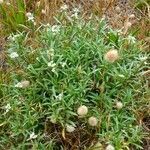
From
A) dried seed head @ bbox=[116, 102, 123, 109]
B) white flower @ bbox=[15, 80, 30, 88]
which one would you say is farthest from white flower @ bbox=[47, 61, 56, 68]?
dried seed head @ bbox=[116, 102, 123, 109]

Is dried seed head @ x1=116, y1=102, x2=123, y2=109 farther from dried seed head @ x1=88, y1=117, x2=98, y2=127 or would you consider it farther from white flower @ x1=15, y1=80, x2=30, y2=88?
white flower @ x1=15, y1=80, x2=30, y2=88

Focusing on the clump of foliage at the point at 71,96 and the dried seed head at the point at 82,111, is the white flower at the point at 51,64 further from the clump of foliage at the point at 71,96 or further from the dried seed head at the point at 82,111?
the dried seed head at the point at 82,111

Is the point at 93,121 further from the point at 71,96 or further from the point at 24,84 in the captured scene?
the point at 24,84

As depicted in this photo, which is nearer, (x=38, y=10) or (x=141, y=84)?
(x=141, y=84)

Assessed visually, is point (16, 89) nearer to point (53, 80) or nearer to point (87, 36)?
point (53, 80)

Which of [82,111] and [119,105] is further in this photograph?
[119,105]

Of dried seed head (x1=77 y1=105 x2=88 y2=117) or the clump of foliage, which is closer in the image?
dried seed head (x1=77 y1=105 x2=88 y2=117)

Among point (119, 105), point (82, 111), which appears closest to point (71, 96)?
point (82, 111)

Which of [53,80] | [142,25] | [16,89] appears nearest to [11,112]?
[16,89]
